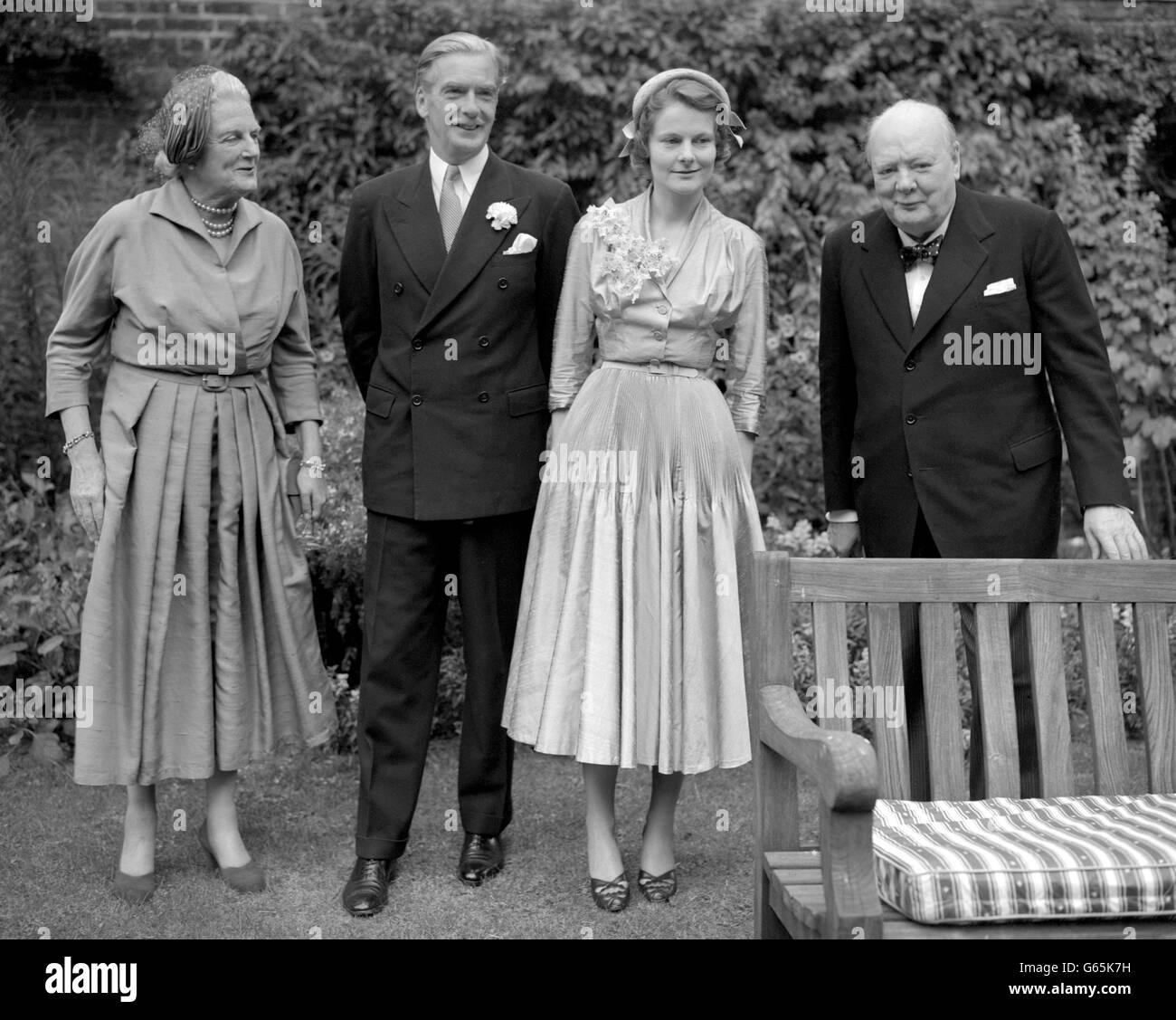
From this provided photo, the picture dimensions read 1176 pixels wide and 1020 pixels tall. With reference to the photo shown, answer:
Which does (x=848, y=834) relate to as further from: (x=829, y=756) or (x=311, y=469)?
(x=311, y=469)

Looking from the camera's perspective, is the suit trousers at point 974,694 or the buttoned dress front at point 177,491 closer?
the suit trousers at point 974,694

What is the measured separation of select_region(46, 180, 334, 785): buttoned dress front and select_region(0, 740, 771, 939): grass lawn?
431 mm

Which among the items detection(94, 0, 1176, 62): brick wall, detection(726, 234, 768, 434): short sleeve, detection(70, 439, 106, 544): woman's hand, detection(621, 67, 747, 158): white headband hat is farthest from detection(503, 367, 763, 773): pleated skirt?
detection(94, 0, 1176, 62): brick wall

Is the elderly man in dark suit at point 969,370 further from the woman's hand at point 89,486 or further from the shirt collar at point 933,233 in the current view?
the woman's hand at point 89,486

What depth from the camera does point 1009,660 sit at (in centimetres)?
319

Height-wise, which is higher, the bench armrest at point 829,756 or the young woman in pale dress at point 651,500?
the young woman in pale dress at point 651,500

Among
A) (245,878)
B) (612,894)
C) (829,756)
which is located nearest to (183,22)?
(245,878)

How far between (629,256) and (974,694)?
1.53m

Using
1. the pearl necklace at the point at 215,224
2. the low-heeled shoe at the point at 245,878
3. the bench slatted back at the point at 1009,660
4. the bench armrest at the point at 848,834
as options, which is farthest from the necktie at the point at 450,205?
the bench armrest at the point at 848,834

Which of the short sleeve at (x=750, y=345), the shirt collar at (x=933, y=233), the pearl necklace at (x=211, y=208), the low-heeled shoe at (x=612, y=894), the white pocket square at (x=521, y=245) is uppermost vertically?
the pearl necklace at (x=211, y=208)

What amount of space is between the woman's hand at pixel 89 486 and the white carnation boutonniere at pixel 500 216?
133 centimetres

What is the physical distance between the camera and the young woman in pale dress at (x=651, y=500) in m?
3.87

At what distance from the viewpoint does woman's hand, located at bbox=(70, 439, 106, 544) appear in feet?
13.0

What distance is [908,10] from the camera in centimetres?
759
